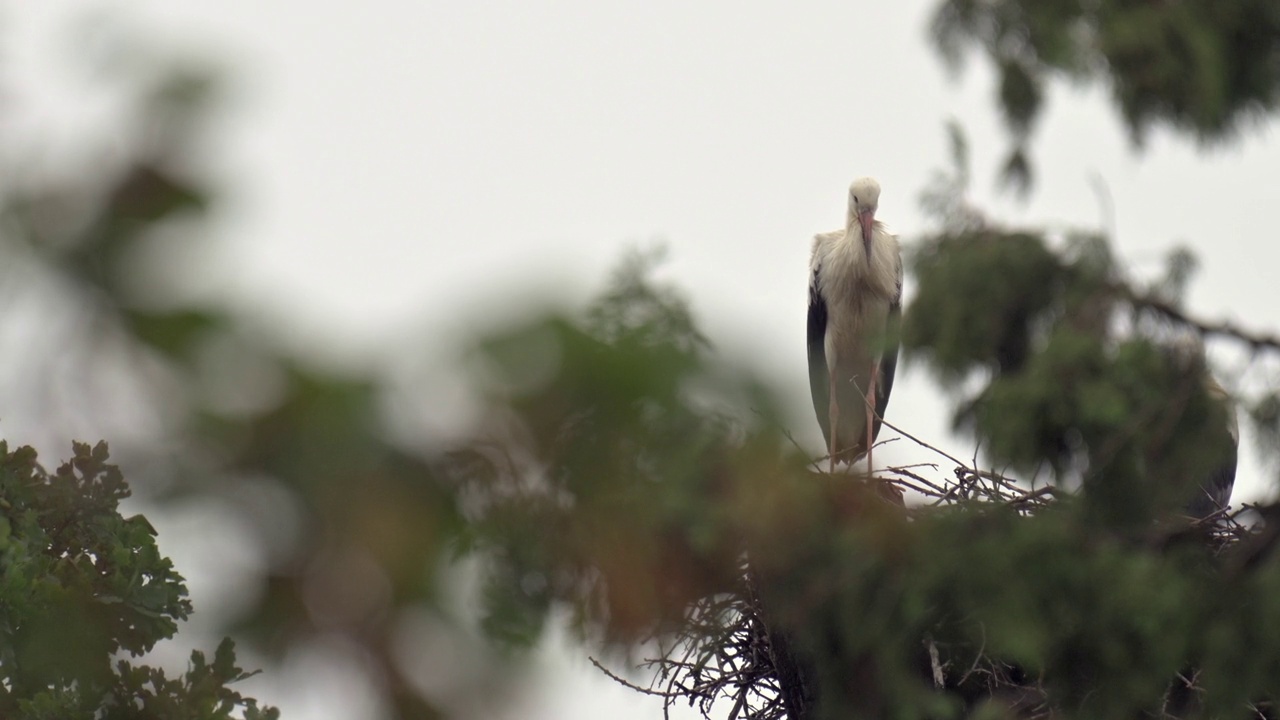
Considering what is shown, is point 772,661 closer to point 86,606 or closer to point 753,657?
point 753,657

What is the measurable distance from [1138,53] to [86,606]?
2.45 meters

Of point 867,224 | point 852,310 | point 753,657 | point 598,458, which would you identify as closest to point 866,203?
point 867,224

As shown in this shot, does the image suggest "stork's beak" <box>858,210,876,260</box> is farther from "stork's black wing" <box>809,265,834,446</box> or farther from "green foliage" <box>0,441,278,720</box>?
"green foliage" <box>0,441,278,720</box>

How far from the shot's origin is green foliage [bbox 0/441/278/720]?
5.21ft

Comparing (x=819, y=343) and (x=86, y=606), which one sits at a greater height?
(x=819, y=343)

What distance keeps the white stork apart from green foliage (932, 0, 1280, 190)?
5.52 meters

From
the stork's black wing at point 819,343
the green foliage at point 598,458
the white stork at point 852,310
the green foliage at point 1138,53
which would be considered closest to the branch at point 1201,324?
the green foliage at point 1138,53

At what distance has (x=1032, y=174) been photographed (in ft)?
11.1

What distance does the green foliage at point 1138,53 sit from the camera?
123 inches

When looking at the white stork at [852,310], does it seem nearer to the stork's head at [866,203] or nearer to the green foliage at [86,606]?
the stork's head at [866,203]

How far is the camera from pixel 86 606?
201cm

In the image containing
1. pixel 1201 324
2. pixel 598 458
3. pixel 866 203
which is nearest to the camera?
pixel 598 458

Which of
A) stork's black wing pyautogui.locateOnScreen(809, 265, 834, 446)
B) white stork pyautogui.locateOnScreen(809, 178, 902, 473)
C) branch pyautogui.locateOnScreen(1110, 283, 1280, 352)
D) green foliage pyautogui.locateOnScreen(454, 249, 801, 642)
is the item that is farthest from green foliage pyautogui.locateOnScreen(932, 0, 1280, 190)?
stork's black wing pyautogui.locateOnScreen(809, 265, 834, 446)

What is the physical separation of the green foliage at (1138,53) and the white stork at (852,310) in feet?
18.1
